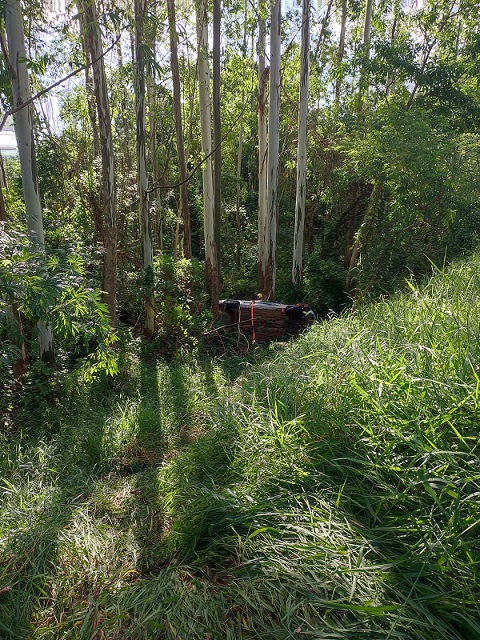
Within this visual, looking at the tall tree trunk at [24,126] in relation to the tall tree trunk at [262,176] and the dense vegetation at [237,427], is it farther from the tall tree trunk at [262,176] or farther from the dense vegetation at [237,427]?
the tall tree trunk at [262,176]

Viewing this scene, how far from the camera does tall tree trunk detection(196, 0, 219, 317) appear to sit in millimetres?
8211

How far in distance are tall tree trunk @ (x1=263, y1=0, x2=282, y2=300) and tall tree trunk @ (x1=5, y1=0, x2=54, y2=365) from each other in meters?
5.13

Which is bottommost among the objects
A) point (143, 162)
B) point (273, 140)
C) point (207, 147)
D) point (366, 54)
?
point (143, 162)

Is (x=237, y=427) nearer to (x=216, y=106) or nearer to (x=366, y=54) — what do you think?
(x=216, y=106)

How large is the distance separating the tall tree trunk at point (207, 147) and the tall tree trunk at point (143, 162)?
141cm

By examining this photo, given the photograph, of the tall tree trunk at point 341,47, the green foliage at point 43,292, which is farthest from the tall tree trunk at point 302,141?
the green foliage at point 43,292

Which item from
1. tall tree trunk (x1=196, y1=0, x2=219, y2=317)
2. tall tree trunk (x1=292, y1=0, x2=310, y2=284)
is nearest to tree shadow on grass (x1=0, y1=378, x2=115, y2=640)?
tall tree trunk (x1=196, y1=0, x2=219, y2=317)

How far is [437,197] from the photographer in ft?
21.7

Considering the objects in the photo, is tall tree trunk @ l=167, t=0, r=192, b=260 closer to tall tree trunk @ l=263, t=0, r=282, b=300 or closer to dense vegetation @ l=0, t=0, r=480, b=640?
dense vegetation @ l=0, t=0, r=480, b=640

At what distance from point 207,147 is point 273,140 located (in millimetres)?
1448

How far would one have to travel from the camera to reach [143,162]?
22.9 ft

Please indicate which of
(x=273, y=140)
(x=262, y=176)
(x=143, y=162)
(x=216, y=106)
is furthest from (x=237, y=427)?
(x=262, y=176)

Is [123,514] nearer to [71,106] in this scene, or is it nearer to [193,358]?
[193,358]

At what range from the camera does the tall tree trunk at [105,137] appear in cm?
545
